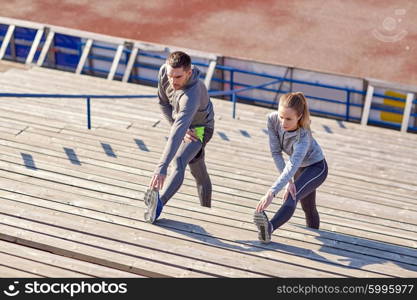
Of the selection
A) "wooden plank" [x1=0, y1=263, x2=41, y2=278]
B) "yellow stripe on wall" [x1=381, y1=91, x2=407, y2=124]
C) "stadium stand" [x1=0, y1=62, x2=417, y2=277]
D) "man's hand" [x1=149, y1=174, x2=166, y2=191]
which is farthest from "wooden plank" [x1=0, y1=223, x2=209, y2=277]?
"yellow stripe on wall" [x1=381, y1=91, x2=407, y2=124]

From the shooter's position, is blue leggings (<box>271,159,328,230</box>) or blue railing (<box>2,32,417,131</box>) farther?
blue railing (<box>2,32,417,131</box>)

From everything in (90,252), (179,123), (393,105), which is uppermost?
(393,105)

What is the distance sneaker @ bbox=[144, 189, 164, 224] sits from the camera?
745 centimetres

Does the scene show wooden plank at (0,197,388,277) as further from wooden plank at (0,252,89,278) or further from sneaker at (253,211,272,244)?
wooden plank at (0,252,89,278)

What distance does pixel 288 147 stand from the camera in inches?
293

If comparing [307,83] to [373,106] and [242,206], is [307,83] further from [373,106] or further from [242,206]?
[242,206]

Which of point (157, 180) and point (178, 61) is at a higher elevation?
point (178, 61)

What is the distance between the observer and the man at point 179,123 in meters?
7.28

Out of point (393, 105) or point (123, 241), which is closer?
point (123, 241)

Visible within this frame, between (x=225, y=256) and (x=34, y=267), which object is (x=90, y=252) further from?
Result: (x=225, y=256)

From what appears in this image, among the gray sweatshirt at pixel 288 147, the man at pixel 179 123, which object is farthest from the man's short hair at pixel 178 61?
the gray sweatshirt at pixel 288 147

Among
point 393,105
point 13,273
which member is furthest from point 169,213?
point 393,105

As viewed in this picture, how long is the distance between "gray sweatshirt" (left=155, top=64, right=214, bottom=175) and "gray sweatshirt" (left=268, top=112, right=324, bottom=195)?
0.78 metres

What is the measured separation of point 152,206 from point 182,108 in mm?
1012
